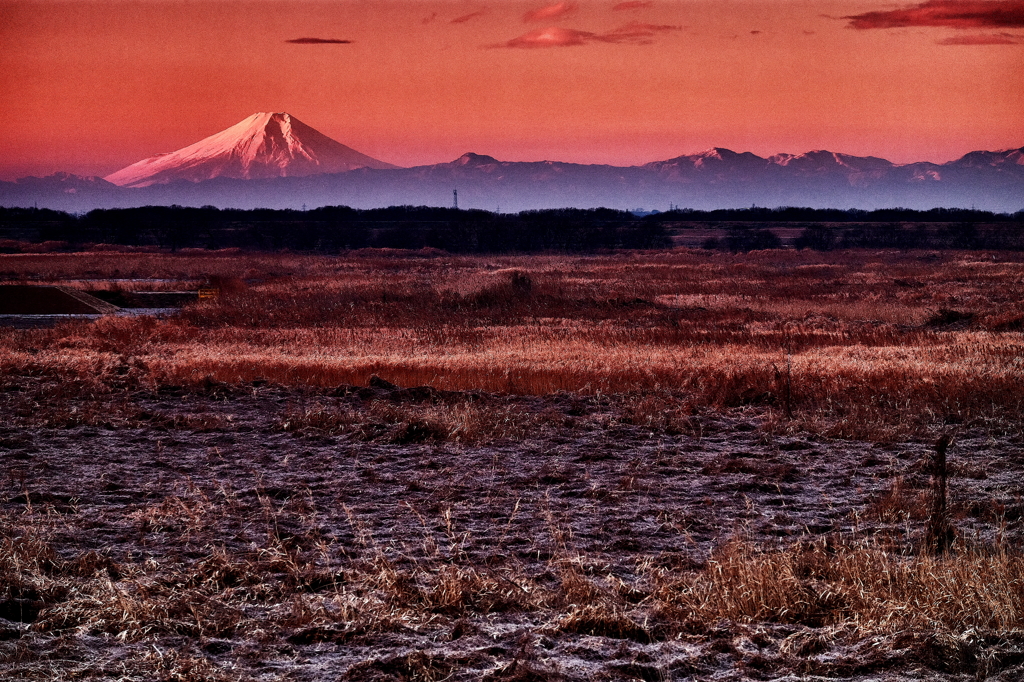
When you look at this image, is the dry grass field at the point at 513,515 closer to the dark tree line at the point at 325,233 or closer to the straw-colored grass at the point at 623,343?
the straw-colored grass at the point at 623,343

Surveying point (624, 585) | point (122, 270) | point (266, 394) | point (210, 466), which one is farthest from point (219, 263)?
point (624, 585)

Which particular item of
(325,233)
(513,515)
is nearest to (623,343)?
(513,515)

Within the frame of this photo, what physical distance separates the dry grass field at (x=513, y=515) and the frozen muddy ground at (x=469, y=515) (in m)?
0.03

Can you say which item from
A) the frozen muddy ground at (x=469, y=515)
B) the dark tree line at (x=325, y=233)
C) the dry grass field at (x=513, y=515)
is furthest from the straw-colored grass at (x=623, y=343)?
the dark tree line at (x=325, y=233)

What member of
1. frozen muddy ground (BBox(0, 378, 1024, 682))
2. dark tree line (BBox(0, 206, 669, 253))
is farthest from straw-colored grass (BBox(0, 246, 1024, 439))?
dark tree line (BBox(0, 206, 669, 253))

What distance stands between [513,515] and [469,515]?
50 centimetres

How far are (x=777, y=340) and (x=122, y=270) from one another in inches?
2112

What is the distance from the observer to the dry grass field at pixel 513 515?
6484 mm

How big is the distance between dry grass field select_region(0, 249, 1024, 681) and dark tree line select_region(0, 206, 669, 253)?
9698 centimetres

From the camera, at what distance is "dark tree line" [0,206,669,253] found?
121 meters

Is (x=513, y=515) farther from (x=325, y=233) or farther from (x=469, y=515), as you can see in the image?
(x=325, y=233)

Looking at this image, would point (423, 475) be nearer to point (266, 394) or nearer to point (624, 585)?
point (624, 585)

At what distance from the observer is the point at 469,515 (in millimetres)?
9797

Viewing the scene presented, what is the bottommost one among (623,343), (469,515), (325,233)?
(469,515)
